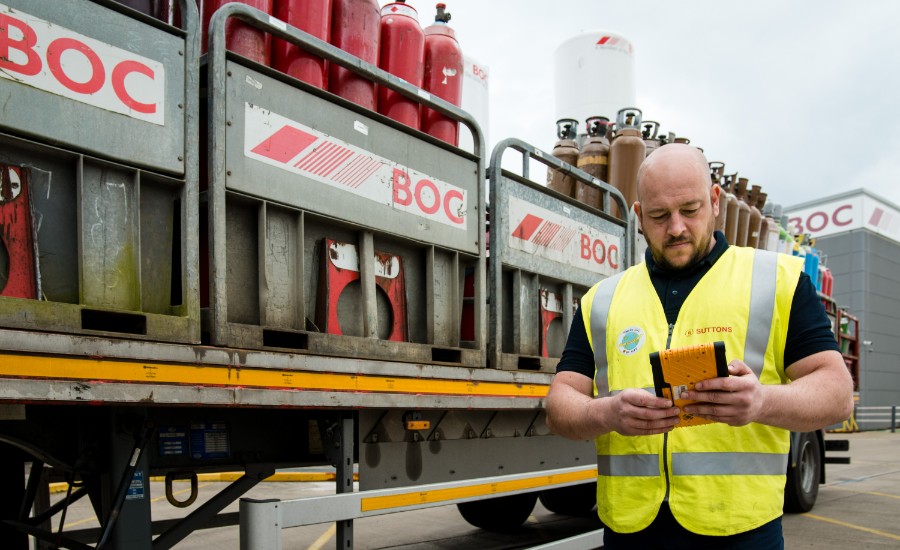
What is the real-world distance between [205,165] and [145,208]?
0.40m

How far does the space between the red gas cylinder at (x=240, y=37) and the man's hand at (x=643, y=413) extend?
2219 mm

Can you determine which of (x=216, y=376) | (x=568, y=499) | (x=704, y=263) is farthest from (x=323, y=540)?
(x=704, y=263)

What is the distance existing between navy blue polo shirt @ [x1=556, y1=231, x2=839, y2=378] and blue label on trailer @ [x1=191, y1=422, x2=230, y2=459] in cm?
172

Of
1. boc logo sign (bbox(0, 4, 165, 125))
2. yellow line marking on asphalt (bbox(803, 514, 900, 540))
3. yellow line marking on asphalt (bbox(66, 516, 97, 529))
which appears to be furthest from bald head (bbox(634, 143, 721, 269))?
yellow line marking on asphalt (bbox(66, 516, 97, 529))

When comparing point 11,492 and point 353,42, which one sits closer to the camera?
point 353,42

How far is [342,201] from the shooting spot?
3.22 metres

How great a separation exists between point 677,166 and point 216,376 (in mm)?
1696

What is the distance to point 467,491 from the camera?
3.64 m

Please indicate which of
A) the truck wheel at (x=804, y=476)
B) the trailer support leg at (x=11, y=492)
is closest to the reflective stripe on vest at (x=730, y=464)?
the trailer support leg at (x=11, y=492)

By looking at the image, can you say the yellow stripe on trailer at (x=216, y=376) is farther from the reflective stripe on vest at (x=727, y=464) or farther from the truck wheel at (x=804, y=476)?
the truck wheel at (x=804, y=476)

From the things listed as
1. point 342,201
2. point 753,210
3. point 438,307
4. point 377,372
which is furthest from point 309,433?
point 753,210

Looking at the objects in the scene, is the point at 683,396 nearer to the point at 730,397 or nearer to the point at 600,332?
the point at 730,397

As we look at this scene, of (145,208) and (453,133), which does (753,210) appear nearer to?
(453,133)

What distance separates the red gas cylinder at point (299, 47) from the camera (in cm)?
324
